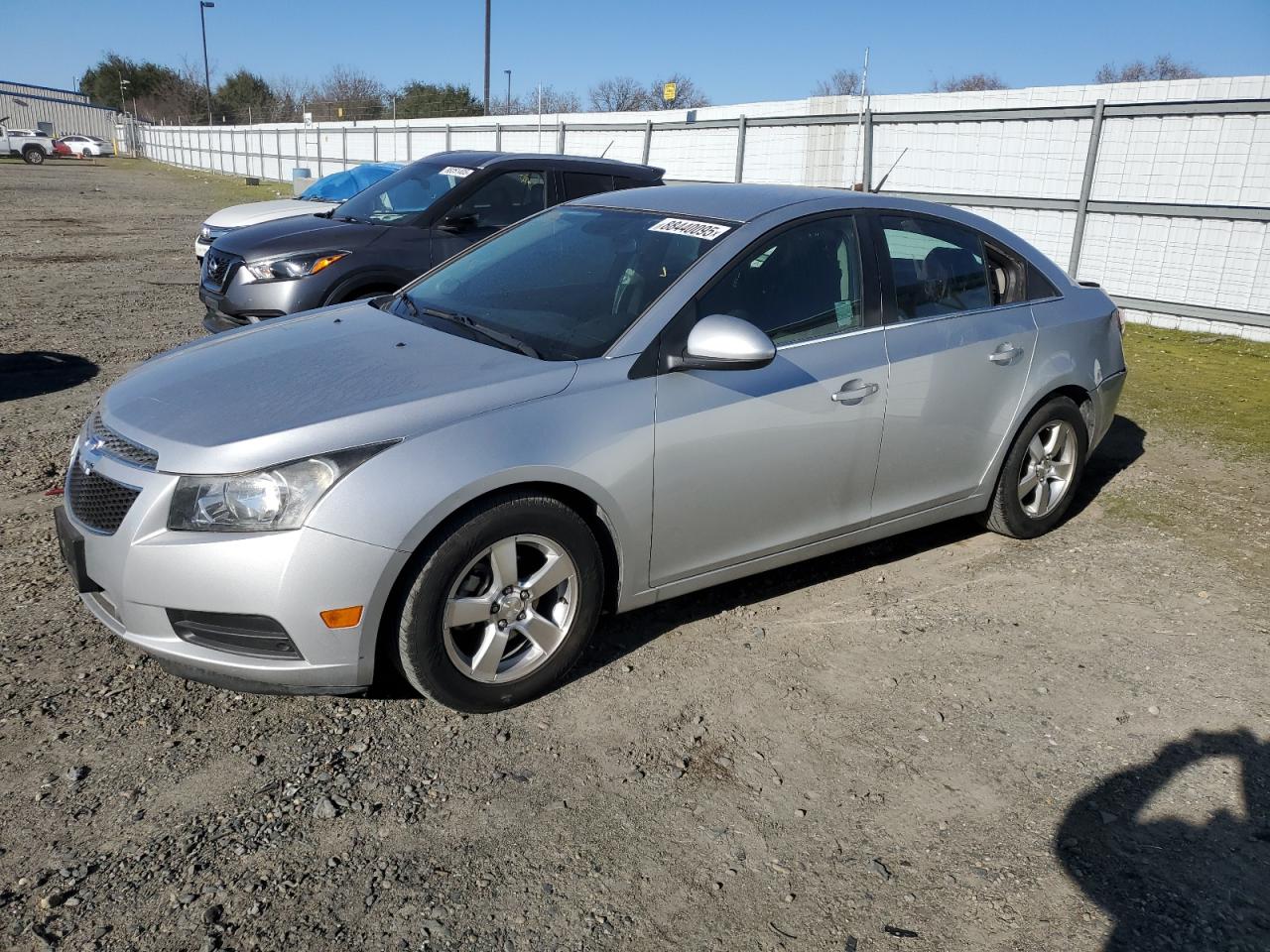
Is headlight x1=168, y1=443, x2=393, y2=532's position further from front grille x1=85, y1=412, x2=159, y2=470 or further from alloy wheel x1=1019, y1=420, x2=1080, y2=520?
alloy wheel x1=1019, y1=420, x2=1080, y2=520

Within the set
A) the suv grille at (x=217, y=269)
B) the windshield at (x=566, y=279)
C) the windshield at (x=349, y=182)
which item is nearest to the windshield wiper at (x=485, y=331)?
the windshield at (x=566, y=279)

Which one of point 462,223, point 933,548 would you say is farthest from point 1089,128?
point 933,548

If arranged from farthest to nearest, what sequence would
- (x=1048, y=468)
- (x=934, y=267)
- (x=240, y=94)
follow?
(x=240, y=94), (x=1048, y=468), (x=934, y=267)

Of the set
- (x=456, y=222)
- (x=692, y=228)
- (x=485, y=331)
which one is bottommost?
(x=485, y=331)

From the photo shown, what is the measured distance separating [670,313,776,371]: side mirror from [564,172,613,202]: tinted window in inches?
196

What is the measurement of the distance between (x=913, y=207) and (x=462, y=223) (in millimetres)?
4286

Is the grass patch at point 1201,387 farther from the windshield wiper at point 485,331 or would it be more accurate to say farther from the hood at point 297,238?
the hood at point 297,238

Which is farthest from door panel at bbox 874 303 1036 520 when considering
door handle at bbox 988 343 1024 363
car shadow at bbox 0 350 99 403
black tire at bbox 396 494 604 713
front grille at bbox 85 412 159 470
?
car shadow at bbox 0 350 99 403

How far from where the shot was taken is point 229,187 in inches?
1353

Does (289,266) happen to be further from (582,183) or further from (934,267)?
(934,267)

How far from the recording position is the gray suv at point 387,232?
7.24 metres

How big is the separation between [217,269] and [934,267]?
561 centimetres

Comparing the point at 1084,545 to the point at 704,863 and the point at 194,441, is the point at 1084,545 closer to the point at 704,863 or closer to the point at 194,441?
the point at 704,863

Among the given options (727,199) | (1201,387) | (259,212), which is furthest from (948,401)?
(259,212)
